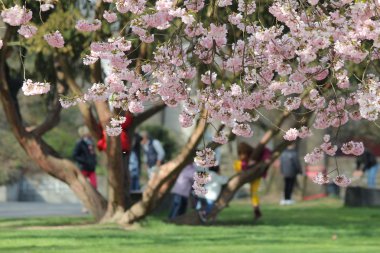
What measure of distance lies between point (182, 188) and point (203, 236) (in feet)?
10.4

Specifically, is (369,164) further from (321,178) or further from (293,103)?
(293,103)

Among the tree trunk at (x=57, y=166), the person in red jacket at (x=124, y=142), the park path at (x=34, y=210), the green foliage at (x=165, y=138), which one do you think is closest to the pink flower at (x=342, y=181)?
the person in red jacket at (x=124, y=142)

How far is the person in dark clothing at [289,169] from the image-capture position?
93.5ft

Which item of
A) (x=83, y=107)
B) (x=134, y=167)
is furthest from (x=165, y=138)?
(x=83, y=107)

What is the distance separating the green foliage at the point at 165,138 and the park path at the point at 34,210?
8792 millimetres

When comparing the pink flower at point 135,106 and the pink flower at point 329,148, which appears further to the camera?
the pink flower at point 329,148

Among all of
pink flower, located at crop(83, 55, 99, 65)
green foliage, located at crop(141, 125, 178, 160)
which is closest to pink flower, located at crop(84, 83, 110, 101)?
pink flower, located at crop(83, 55, 99, 65)

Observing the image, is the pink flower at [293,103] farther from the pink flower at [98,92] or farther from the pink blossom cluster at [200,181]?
the pink flower at [98,92]

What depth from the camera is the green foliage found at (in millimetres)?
36250

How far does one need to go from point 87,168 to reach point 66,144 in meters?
12.7

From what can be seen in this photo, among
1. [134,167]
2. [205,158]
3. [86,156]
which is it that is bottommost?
[205,158]

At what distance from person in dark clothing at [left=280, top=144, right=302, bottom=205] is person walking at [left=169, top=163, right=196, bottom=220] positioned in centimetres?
833

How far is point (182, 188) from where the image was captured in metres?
19.9

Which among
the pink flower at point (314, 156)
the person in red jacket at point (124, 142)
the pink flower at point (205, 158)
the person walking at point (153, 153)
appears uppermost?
the person walking at point (153, 153)
